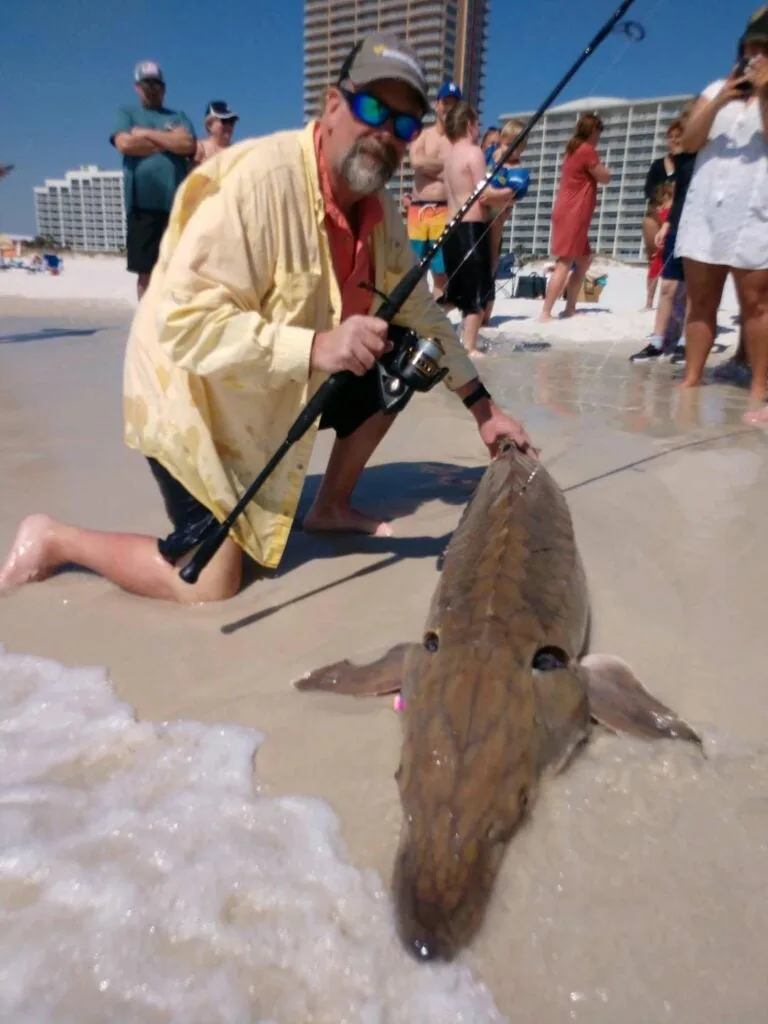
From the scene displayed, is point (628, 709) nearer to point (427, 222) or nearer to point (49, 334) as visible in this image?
point (427, 222)

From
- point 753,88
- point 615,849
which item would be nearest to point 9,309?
point 753,88

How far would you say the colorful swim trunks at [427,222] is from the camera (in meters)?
8.54

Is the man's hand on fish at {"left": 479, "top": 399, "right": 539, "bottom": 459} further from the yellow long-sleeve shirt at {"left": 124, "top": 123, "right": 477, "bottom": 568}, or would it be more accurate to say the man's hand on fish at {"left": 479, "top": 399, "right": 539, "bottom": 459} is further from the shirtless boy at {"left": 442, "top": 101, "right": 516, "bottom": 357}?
the shirtless boy at {"left": 442, "top": 101, "right": 516, "bottom": 357}

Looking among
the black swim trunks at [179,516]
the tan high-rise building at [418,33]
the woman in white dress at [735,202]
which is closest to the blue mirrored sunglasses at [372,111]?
the tan high-rise building at [418,33]

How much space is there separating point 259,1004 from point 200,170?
260 cm

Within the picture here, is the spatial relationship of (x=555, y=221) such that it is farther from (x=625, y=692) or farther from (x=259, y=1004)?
(x=259, y=1004)

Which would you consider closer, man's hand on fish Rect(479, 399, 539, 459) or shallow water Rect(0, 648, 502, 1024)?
shallow water Rect(0, 648, 502, 1024)

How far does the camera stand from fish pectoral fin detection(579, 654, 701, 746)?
204 centimetres

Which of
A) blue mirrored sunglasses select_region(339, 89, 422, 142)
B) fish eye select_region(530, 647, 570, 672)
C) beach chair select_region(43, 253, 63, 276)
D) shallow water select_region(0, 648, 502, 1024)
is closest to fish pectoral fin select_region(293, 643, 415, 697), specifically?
shallow water select_region(0, 648, 502, 1024)

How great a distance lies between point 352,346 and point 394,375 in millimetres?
510

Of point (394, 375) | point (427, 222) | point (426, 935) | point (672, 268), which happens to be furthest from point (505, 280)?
point (426, 935)

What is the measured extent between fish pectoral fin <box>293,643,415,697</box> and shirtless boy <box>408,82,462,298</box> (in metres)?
6.63

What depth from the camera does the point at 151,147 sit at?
713 cm

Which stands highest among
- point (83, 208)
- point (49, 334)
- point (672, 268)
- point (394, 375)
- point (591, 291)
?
point (83, 208)
